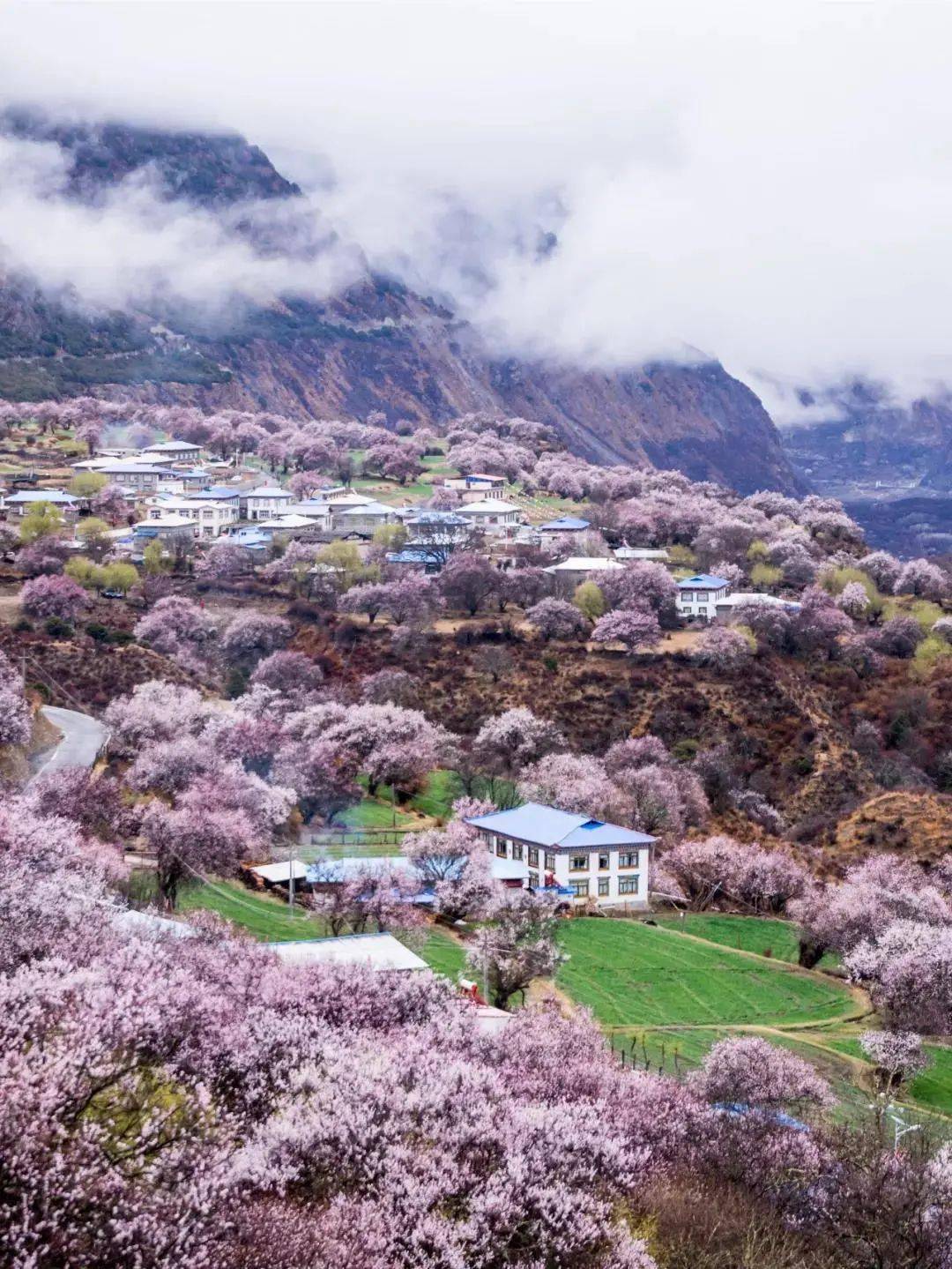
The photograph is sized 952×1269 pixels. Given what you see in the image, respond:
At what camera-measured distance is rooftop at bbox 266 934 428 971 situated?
2689 centimetres

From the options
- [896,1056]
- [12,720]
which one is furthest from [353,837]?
[896,1056]

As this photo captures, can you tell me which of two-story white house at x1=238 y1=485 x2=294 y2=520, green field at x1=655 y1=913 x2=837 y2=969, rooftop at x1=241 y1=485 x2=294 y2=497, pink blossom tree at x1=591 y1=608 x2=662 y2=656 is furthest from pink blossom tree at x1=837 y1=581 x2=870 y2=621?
green field at x1=655 y1=913 x2=837 y2=969

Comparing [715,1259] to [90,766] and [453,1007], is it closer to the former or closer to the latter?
[453,1007]

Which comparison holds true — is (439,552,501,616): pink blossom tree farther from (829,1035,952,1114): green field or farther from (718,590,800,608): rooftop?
(829,1035,952,1114): green field

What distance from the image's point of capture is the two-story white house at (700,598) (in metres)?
89.2

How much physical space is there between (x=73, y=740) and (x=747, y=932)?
25.1 metres

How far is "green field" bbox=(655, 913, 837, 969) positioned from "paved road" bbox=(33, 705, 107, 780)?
66.8ft

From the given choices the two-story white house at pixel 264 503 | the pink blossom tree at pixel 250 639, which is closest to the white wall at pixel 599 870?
the pink blossom tree at pixel 250 639

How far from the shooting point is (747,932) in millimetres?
46281

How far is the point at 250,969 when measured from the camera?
869 inches

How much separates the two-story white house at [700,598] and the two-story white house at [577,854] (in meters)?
40.7

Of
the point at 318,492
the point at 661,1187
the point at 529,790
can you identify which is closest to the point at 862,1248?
the point at 661,1187

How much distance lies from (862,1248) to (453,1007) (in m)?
7.11

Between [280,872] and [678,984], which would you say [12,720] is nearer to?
[280,872]
